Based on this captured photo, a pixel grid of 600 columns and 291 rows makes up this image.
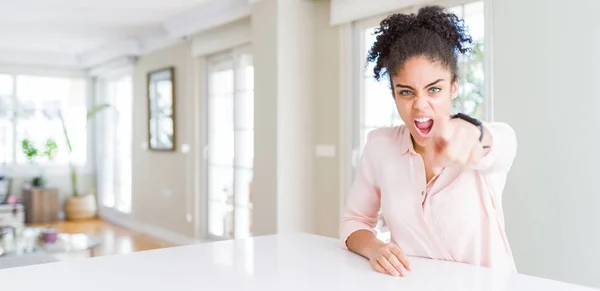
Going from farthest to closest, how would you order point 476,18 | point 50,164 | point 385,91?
point 50,164 → point 385,91 → point 476,18

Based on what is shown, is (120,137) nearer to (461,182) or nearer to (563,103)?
(563,103)

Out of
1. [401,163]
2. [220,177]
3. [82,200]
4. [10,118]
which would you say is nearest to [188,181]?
[220,177]

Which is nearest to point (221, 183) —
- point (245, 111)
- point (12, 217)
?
point (245, 111)

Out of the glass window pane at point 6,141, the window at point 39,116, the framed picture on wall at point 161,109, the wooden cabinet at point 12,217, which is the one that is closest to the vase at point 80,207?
the window at point 39,116

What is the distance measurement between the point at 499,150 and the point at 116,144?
7302mm

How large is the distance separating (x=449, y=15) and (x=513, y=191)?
1.88 metres

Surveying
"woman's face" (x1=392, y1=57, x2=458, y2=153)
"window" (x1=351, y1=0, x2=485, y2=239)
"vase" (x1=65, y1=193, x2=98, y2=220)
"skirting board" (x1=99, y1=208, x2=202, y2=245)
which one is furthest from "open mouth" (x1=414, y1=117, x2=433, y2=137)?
"vase" (x1=65, y1=193, x2=98, y2=220)

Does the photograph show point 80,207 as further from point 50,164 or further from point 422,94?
point 422,94

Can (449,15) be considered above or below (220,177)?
above

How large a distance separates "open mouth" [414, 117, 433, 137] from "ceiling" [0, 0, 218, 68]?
4.04 metres

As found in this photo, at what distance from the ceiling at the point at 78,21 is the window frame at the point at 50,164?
1.26 feet

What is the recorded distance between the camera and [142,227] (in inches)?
265

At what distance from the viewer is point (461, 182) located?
4.02ft

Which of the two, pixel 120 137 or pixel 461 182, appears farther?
pixel 120 137
